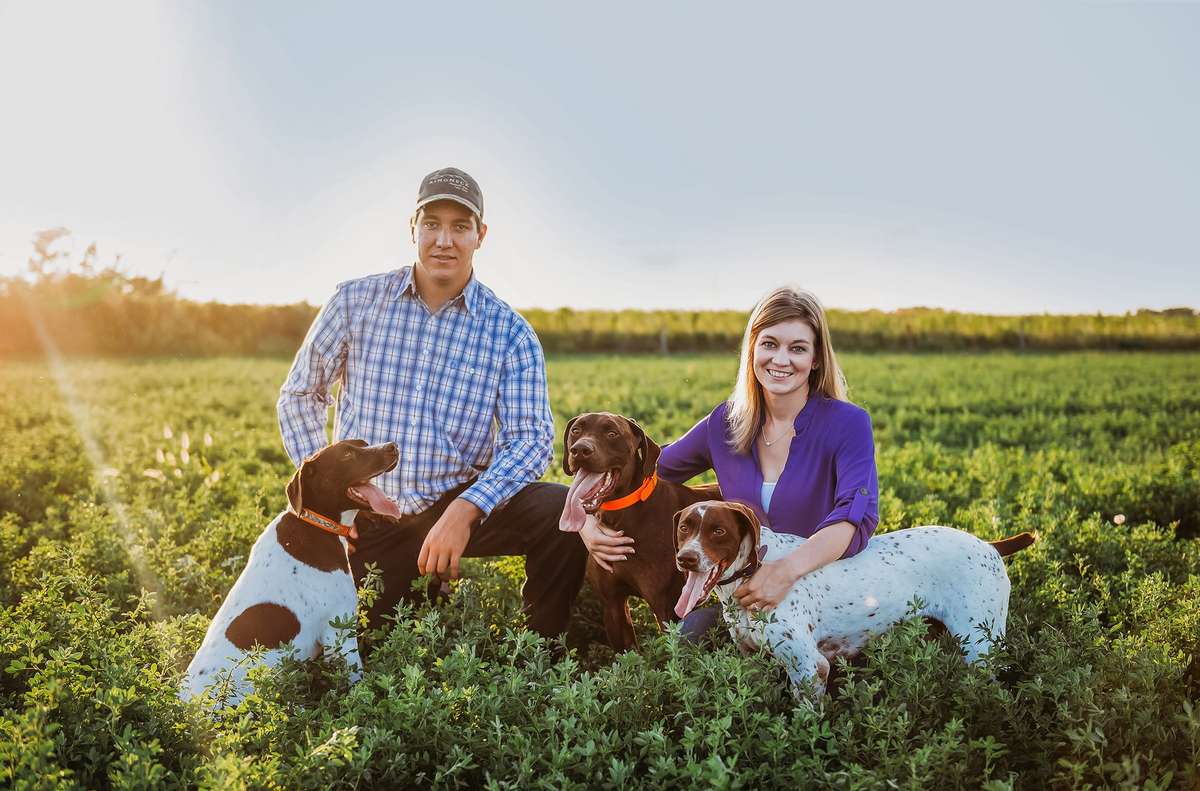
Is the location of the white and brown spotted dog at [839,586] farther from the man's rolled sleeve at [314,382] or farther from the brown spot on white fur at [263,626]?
the man's rolled sleeve at [314,382]

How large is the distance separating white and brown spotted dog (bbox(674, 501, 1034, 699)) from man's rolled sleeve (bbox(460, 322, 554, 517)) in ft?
4.39

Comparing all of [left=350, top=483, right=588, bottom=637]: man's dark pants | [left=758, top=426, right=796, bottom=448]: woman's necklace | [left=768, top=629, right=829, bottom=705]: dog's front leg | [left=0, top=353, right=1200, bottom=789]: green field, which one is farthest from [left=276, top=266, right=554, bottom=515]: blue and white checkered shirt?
[left=768, top=629, right=829, bottom=705]: dog's front leg

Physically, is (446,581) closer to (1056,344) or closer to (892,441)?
(892,441)

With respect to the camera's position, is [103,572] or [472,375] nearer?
[472,375]

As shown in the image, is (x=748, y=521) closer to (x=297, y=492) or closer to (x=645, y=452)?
(x=645, y=452)

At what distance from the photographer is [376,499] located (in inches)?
177

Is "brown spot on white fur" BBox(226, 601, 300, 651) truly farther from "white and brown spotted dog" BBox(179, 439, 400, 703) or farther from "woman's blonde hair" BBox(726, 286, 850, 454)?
"woman's blonde hair" BBox(726, 286, 850, 454)

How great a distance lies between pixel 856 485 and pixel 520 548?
2093 millimetres

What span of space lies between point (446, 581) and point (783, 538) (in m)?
2.33

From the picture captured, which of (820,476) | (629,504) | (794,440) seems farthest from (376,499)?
(820,476)

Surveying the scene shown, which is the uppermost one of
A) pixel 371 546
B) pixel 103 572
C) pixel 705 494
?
pixel 705 494

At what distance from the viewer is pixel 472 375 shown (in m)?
5.26

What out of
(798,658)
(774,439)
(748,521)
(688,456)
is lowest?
(798,658)

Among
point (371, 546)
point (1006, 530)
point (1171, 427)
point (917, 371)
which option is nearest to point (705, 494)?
point (371, 546)
